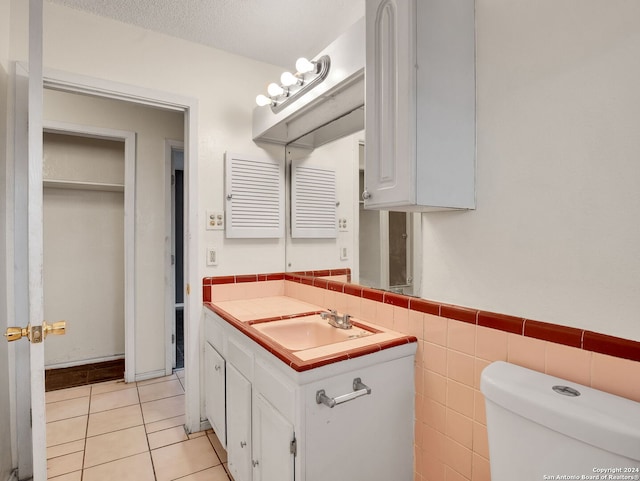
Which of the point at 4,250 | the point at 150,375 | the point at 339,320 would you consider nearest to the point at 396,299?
the point at 339,320

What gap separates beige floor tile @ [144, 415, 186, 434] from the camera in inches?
82.3

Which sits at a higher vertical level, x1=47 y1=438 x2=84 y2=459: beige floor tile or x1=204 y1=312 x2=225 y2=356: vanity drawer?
x1=204 y1=312 x2=225 y2=356: vanity drawer

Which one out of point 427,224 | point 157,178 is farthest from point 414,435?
point 157,178

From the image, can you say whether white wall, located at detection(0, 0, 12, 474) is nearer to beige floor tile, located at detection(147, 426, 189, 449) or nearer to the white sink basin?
beige floor tile, located at detection(147, 426, 189, 449)

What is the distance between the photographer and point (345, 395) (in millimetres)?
1110

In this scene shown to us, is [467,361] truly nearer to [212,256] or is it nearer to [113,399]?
[212,256]

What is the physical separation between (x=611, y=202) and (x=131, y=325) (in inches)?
121

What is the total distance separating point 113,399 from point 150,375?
0.37 meters

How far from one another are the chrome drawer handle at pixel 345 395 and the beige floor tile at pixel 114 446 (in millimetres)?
1447

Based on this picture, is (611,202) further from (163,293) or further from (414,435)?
(163,293)

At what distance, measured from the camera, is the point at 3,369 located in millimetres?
1457

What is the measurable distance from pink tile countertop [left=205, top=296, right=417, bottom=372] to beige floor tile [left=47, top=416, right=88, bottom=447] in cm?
113

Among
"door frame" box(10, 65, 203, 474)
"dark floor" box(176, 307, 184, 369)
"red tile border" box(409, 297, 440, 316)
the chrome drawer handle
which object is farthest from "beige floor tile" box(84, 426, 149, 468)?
"red tile border" box(409, 297, 440, 316)

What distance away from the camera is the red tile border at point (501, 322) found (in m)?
1.01
